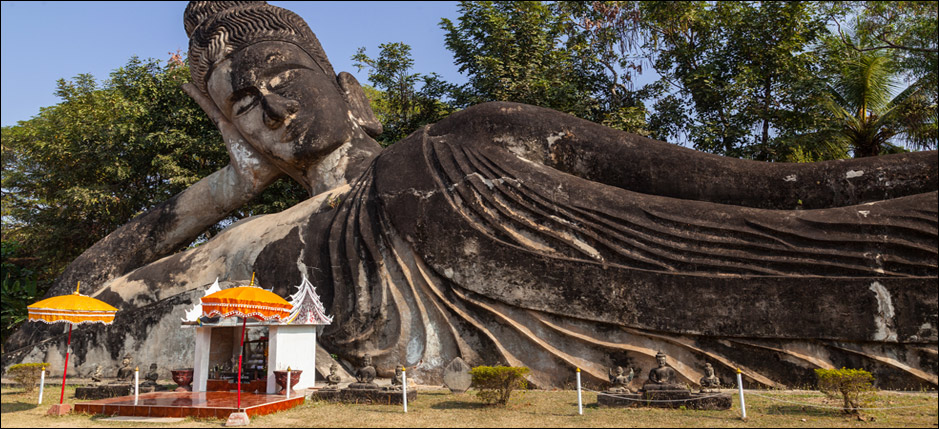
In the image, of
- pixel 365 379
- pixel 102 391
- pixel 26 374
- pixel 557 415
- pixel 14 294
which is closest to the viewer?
pixel 557 415

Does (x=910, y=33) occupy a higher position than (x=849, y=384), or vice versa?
(x=910, y=33)

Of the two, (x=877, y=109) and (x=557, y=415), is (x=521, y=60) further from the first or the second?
(x=557, y=415)

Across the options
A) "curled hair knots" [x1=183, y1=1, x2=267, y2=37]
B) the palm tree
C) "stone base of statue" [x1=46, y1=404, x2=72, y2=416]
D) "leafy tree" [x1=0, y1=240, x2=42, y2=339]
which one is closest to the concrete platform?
"stone base of statue" [x1=46, y1=404, x2=72, y2=416]

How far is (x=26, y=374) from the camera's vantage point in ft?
27.1

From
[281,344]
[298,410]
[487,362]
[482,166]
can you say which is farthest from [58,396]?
[482,166]

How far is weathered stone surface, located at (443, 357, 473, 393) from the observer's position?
7.14 m

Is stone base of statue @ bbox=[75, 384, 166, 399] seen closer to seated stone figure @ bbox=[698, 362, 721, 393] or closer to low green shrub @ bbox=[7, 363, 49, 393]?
low green shrub @ bbox=[7, 363, 49, 393]

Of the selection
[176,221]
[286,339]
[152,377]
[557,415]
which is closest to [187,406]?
[286,339]

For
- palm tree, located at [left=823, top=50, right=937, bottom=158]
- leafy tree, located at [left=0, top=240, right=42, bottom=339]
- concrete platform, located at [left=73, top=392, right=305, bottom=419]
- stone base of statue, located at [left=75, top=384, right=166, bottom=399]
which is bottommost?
concrete platform, located at [left=73, top=392, right=305, bottom=419]

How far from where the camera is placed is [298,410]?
21.3ft

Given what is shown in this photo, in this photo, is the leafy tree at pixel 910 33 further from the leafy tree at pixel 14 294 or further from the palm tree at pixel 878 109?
the leafy tree at pixel 14 294

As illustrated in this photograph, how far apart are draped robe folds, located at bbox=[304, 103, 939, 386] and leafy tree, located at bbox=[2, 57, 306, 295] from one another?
8.42 m

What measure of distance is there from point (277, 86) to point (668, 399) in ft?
23.5

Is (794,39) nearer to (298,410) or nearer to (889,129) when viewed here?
(889,129)
